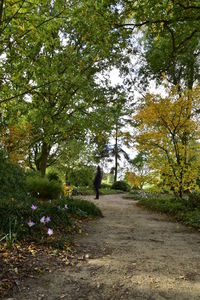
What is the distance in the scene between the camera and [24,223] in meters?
3.68

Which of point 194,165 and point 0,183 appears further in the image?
point 194,165

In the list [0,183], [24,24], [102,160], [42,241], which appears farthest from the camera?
[102,160]

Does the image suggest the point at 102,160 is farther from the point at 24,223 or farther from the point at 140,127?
the point at 24,223

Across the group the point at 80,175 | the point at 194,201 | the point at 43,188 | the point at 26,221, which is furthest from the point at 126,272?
the point at 80,175

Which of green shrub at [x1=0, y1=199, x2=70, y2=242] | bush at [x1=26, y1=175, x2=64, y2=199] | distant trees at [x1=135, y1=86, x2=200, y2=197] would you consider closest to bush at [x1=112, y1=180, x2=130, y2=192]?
distant trees at [x1=135, y1=86, x2=200, y2=197]

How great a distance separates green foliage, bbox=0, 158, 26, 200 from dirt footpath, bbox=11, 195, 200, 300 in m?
2.51

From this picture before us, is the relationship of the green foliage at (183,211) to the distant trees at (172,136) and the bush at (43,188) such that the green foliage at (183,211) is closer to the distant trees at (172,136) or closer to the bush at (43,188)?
the distant trees at (172,136)

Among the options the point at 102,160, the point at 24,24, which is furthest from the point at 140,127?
the point at 102,160

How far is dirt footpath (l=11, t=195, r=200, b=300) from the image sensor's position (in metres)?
2.18

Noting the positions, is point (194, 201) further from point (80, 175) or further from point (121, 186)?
point (121, 186)

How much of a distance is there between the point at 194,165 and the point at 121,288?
6.36 metres

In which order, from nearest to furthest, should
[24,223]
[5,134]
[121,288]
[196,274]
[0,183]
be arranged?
1. [121,288]
2. [196,274]
3. [24,223]
4. [0,183]
5. [5,134]

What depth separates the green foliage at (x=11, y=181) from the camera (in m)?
5.89

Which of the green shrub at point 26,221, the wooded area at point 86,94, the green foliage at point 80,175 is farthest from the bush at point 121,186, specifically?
the green shrub at point 26,221
